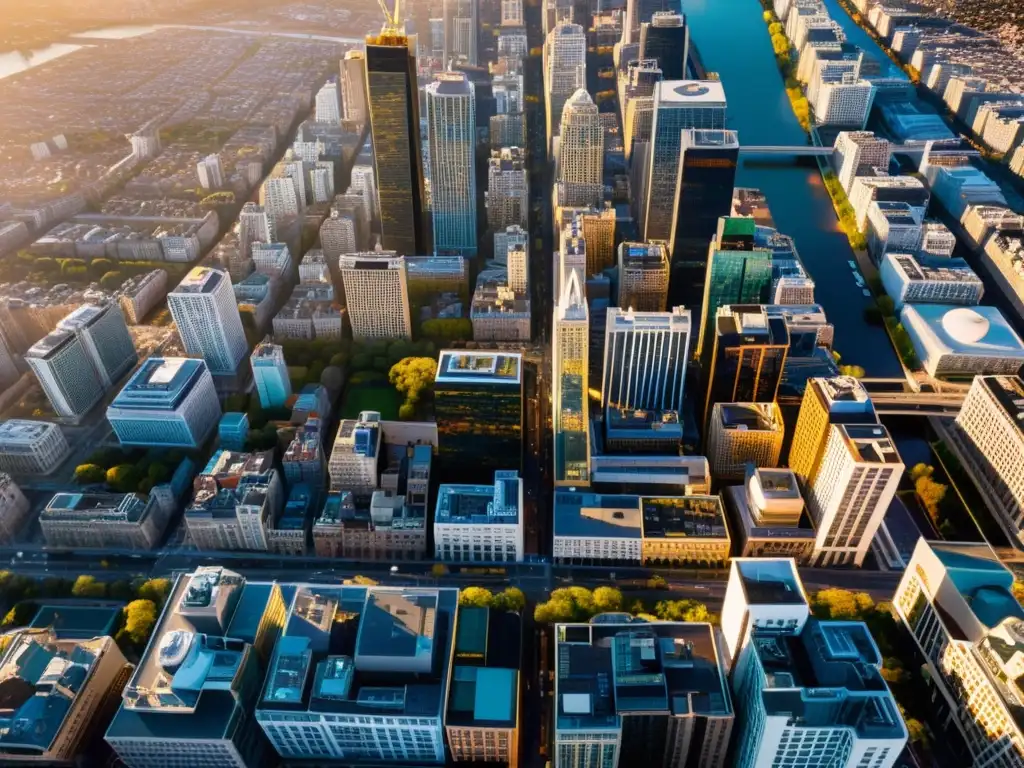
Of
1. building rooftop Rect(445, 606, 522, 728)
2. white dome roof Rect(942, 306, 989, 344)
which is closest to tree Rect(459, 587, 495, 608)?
building rooftop Rect(445, 606, 522, 728)

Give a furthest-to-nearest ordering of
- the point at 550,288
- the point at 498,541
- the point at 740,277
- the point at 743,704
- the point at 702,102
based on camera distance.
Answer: the point at 550,288, the point at 702,102, the point at 740,277, the point at 498,541, the point at 743,704

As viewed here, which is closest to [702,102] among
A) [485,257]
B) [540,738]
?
[485,257]

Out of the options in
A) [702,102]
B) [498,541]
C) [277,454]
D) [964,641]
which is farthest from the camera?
[702,102]

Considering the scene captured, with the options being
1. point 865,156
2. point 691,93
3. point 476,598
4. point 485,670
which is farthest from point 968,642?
point 865,156

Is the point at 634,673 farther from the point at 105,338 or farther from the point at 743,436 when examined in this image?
the point at 105,338

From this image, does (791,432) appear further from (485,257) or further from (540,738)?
(485,257)

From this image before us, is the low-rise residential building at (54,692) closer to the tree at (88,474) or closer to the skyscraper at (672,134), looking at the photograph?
the tree at (88,474)

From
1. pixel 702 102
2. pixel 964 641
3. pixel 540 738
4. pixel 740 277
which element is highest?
pixel 702 102
